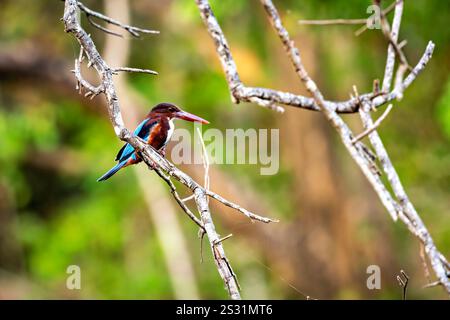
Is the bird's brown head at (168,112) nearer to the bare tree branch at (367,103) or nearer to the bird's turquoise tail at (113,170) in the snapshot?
the bird's turquoise tail at (113,170)

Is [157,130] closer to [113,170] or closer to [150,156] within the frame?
[150,156]

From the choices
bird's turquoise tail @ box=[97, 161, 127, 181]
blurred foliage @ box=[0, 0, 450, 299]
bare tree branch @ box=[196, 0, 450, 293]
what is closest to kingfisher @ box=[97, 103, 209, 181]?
bird's turquoise tail @ box=[97, 161, 127, 181]

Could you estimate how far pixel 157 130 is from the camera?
7.86 ft

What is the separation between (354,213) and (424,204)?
1.05 metres

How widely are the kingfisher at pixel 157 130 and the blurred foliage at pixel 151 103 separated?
592 centimetres

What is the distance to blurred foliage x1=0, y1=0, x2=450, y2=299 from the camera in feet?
32.5

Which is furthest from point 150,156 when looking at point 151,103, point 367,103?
point 151,103

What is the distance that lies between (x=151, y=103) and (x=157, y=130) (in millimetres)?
6795

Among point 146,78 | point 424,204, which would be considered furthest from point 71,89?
point 424,204

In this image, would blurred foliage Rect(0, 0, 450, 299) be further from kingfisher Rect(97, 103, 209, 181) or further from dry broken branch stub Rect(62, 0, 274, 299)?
kingfisher Rect(97, 103, 209, 181)

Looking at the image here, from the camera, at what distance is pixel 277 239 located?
11.0 meters

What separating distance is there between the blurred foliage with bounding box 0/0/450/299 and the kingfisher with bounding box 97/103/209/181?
19.4 feet

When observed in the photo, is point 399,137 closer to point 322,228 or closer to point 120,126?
point 322,228
